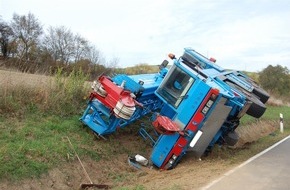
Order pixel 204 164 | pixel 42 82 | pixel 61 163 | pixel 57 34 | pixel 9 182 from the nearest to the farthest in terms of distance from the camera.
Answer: pixel 9 182, pixel 61 163, pixel 204 164, pixel 42 82, pixel 57 34

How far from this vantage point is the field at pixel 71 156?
8.23 meters

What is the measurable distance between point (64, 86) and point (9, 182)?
530 centimetres

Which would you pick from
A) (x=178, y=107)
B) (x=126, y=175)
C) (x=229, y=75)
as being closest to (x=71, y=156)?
(x=126, y=175)

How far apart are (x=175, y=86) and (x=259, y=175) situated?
340 centimetres

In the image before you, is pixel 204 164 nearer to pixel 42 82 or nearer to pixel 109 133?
pixel 109 133

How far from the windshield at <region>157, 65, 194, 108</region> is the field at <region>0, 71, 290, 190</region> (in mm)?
1654

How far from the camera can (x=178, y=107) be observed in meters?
10.4

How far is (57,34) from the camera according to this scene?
126 feet

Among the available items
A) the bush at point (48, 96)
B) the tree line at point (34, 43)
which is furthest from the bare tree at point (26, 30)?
the bush at point (48, 96)

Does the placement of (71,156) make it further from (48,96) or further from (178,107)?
(178,107)

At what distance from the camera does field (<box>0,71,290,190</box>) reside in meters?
8.23

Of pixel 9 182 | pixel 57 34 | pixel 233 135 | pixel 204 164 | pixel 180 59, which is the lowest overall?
pixel 57 34

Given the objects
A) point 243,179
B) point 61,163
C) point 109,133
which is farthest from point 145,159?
point 243,179

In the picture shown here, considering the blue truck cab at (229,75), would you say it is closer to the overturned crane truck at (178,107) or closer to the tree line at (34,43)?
the overturned crane truck at (178,107)
